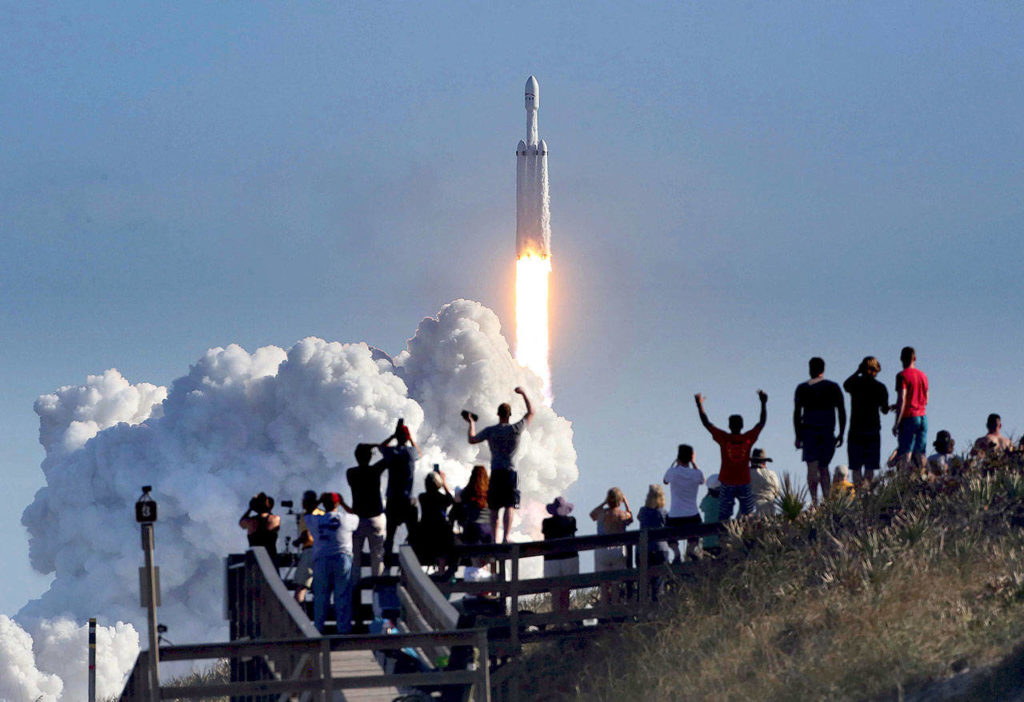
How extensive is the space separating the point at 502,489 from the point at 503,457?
0.61 metres

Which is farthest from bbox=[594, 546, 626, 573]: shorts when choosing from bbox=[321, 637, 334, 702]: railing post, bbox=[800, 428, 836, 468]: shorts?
bbox=[321, 637, 334, 702]: railing post

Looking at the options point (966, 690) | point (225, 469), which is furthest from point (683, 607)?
point (225, 469)

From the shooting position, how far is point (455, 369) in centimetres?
9031

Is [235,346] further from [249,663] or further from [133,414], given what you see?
[249,663]

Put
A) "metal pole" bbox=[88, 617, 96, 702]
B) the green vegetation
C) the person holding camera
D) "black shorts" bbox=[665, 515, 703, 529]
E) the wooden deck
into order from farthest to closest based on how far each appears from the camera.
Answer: "metal pole" bbox=[88, 617, 96, 702]
"black shorts" bbox=[665, 515, 703, 529]
the person holding camera
the wooden deck
the green vegetation

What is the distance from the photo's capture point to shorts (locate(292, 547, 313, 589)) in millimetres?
23906

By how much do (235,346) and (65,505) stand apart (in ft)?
40.6

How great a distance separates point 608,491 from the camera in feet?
84.9

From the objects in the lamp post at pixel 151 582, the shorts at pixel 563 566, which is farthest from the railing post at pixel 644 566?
the lamp post at pixel 151 582

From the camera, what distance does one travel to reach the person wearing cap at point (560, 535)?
25.9 metres

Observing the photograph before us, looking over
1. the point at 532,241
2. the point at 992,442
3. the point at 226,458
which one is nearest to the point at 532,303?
the point at 532,241

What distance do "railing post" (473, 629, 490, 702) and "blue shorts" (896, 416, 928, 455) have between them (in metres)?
8.50

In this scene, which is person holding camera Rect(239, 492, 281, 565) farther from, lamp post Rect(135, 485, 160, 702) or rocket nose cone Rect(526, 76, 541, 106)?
rocket nose cone Rect(526, 76, 541, 106)

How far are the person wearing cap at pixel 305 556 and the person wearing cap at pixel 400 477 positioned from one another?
3.28 ft
